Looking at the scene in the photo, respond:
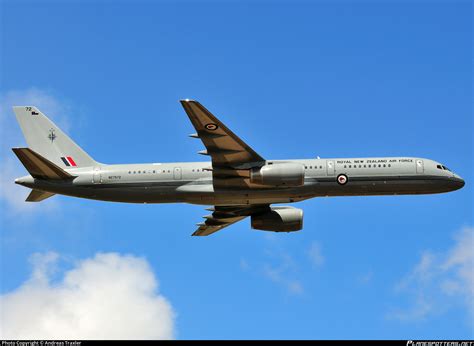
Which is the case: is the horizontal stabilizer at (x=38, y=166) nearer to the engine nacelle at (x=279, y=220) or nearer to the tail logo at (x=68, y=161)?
the tail logo at (x=68, y=161)

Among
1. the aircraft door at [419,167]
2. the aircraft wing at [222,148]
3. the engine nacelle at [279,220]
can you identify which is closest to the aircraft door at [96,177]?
the aircraft wing at [222,148]

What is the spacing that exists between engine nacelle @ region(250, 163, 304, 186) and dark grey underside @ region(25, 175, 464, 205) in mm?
1171

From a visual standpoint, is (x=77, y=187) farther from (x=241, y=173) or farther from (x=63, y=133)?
(x=241, y=173)

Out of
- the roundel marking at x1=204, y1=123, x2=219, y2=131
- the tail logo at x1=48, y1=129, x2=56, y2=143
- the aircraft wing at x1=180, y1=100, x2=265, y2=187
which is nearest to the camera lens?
the aircraft wing at x1=180, y1=100, x2=265, y2=187

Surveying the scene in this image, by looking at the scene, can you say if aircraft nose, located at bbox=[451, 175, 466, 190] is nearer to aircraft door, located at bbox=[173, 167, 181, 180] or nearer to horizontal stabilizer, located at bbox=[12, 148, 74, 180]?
aircraft door, located at bbox=[173, 167, 181, 180]

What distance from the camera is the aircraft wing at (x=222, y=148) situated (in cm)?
4906

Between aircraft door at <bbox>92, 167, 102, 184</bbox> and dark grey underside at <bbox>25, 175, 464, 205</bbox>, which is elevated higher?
aircraft door at <bbox>92, 167, 102, 184</bbox>

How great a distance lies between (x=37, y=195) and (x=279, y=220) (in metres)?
19.1

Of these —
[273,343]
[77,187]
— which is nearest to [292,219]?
[77,187]

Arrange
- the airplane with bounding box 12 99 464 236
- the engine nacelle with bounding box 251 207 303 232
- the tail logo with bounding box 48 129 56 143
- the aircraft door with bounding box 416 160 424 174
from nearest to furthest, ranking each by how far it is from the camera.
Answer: the airplane with bounding box 12 99 464 236 → the aircraft door with bounding box 416 160 424 174 → the tail logo with bounding box 48 129 56 143 → the engine nacelle with bounding box 251 207 303 232

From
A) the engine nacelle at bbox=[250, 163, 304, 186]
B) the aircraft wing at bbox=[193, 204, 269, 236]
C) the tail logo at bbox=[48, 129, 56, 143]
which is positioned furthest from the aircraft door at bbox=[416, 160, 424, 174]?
the tail logo at bbox=[48, 129, 56, 143]

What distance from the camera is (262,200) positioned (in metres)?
54.0

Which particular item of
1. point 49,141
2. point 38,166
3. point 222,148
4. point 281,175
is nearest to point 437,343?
point 281,175

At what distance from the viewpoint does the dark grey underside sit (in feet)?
174
